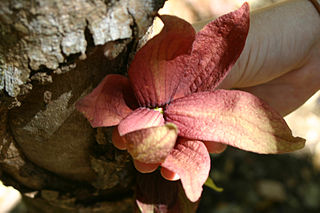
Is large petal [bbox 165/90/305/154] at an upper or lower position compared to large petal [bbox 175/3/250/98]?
lower

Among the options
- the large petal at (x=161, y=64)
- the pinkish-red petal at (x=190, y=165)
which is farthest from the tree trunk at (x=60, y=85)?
the pinkish-red petal at (x=190, y=165)

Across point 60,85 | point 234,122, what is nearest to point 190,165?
point 234,122

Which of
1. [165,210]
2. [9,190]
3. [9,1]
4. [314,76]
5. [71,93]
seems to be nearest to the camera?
[9,1]

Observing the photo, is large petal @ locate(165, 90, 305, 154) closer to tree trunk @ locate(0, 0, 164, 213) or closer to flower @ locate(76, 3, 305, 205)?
flower @ locate(76, 3, 305, 205)

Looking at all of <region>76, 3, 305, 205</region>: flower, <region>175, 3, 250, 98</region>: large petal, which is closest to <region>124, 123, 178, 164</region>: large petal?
<region>76, 3, 305, 205</region>: flower

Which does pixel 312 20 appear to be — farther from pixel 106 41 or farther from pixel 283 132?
pixel 106 41

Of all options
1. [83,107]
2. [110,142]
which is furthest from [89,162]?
[83,107]
